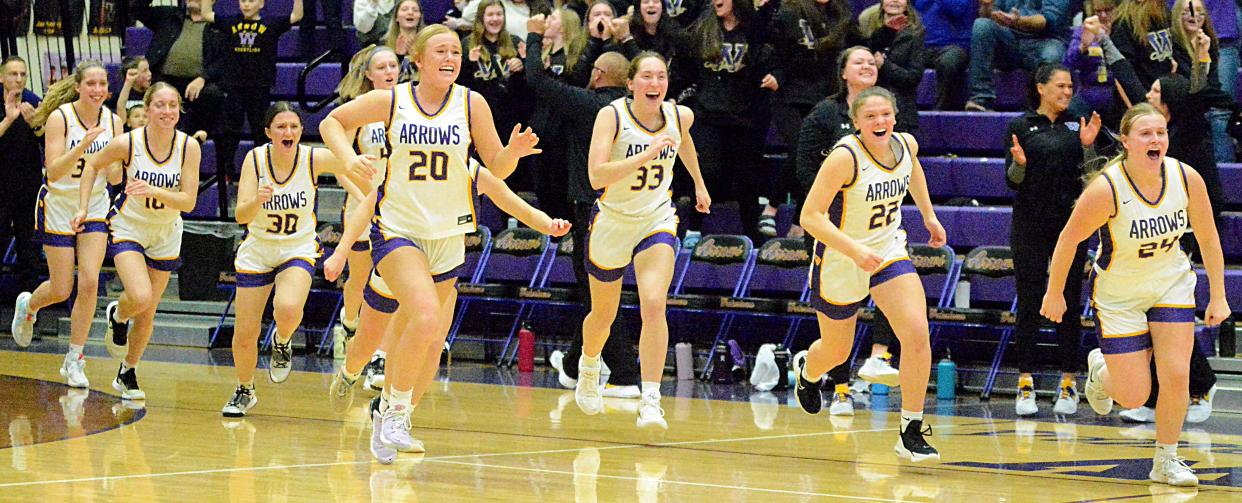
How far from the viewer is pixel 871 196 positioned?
751cm

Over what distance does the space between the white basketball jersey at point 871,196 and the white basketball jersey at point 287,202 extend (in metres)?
3.17

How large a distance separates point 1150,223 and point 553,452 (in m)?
2.88

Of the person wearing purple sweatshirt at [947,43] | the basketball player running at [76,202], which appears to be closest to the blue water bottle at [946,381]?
the person wearing purple sweatshirt at [947,43]

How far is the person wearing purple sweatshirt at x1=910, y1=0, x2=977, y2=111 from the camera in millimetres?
12602

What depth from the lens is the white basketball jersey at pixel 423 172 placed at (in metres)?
7.04

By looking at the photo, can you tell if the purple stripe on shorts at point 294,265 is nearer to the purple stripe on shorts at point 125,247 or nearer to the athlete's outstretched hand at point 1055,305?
the purple stripe on shorts at point 125,247

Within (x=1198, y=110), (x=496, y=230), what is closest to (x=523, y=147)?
(x=1198, y=110)

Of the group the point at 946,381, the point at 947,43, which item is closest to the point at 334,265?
the point at 946,381

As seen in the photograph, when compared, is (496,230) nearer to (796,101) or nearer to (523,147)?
(796,101)

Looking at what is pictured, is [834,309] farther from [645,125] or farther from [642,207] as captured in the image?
[645,125]

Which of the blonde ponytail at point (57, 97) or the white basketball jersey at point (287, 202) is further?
the blonde ponytail at point (57, 97)

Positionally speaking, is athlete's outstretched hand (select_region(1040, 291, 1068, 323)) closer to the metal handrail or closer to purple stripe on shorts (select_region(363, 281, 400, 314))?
purple stripe on shorts (select_region(363, 281, 400, 314))

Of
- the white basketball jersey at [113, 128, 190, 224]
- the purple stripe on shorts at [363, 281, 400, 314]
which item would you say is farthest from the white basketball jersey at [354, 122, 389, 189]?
the white basketball jersey at [113, 128, 190, 224]

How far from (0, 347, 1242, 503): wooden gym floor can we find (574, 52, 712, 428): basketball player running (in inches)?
18.6
